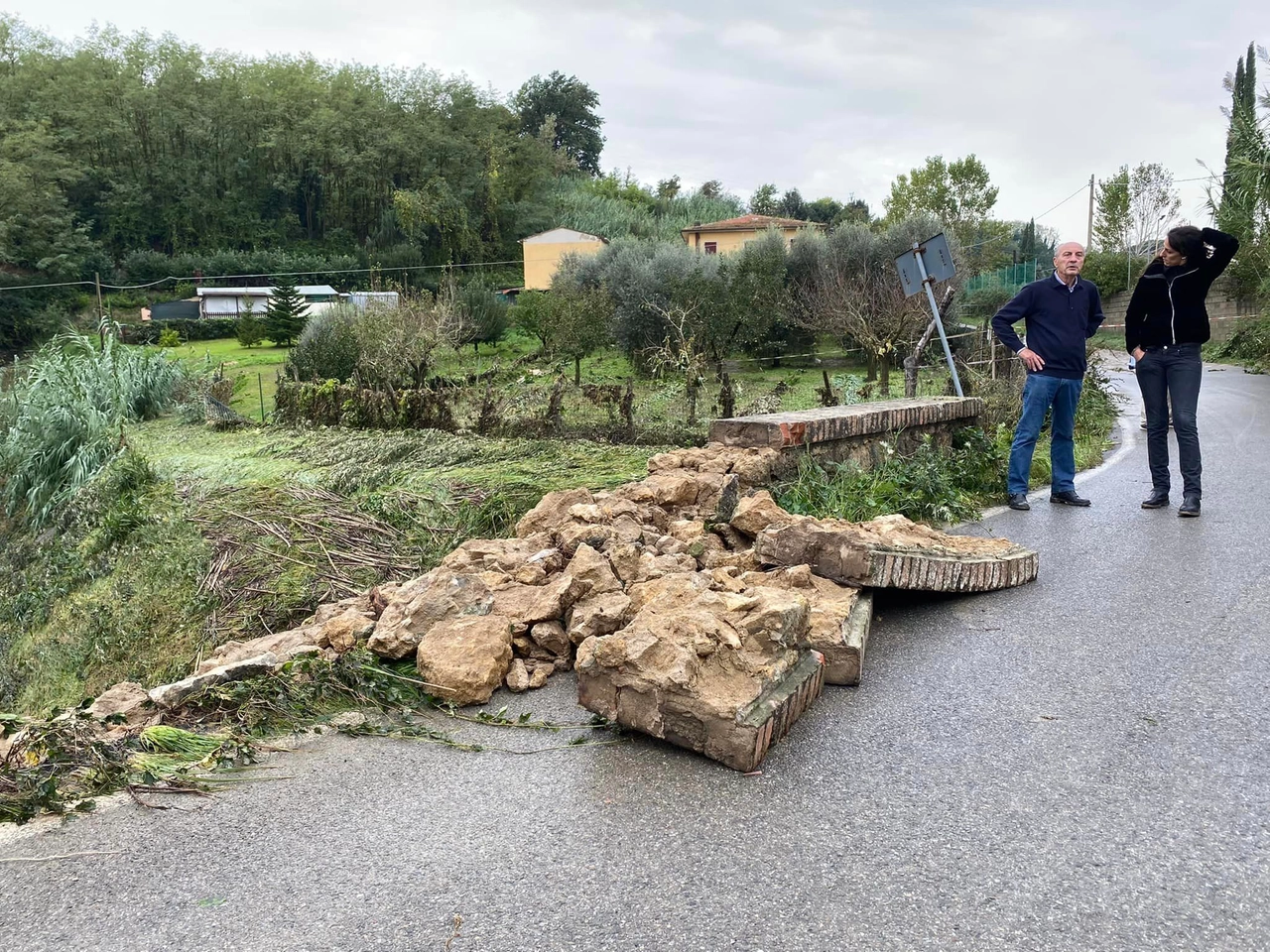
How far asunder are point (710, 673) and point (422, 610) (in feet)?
4.93

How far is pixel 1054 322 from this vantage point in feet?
23.6

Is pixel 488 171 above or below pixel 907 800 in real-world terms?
above

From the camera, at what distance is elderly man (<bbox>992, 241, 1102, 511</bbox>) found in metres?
7.15

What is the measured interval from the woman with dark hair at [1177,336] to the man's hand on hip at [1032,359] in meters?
0.61

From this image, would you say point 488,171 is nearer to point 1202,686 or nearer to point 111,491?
point 111,491

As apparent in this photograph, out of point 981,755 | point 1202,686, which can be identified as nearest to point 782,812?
point 981,755

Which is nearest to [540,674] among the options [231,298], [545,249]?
[545,249]

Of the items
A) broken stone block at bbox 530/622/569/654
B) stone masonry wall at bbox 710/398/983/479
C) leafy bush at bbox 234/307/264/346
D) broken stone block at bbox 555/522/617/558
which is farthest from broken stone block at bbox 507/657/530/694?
leafy bush at bbox 234/307/264/346

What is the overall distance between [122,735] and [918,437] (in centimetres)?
604

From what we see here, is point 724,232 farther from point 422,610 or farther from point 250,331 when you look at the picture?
point 422,610

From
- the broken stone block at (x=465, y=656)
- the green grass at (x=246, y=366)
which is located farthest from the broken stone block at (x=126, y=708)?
the green grass at (x=246, y=366)

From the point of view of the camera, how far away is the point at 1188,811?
281 centimetres

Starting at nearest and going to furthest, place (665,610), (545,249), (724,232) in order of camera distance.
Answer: (665,610) < (724,232) < (545,249)

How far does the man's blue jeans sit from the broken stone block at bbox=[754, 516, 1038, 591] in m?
2.21
